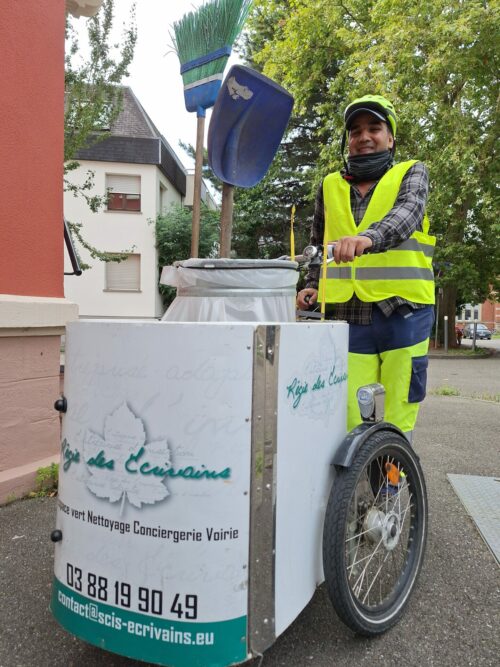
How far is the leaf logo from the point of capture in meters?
1.43

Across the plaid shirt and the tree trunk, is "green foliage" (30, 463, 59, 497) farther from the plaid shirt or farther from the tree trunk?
the tree trunk

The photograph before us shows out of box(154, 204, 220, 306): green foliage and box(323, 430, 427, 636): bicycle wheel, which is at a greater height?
box(154, 204, 220, 306): green foliage

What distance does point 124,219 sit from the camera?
20.7 meters

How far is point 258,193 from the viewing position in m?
22.6

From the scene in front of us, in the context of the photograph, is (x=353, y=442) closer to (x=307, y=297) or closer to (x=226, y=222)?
(x=307, y=297)

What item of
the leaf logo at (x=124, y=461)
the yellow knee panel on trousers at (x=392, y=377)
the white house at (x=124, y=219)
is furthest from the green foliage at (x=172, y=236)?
the leaf logo at (x=124, y=461)

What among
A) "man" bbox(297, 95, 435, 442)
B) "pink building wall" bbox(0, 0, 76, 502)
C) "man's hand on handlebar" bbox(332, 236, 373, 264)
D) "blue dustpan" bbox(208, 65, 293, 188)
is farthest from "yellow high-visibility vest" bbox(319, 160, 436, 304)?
"pink building wall" bbox(0, 0, 76, 502)

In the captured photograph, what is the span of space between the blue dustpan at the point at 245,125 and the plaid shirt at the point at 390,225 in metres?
0.38

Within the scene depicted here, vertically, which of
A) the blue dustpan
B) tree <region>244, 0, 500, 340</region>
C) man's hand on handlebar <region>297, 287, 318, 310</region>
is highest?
tree <region>244, 0, 500, 340</region>

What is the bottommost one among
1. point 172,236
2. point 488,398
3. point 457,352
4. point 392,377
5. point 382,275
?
point 457,352

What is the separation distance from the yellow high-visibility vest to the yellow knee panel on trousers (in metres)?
0.25

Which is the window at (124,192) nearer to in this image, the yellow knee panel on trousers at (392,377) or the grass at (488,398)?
the grass at (488,398)

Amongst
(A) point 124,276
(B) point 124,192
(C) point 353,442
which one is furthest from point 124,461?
(B) point 124,192

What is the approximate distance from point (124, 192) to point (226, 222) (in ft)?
63.4
